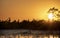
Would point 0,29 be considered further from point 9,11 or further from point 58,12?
point 58,12

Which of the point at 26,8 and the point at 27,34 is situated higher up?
the point at 26,8

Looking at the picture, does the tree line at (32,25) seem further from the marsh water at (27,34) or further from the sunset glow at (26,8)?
the sunset glow at (26,8)

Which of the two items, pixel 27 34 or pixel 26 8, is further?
pixel 26 8

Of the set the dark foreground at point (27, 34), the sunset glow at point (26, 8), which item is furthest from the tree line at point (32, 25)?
the sunset glow at point (26, 8)

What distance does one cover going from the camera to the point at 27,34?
1632 mm

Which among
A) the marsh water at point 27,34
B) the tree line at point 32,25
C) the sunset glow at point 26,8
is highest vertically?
the sunset glow at point 26,8

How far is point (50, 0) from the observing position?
196 centimetres

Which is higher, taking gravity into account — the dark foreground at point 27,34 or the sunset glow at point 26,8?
the sunset glow at point 26,8

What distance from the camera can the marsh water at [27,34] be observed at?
63.9 inches

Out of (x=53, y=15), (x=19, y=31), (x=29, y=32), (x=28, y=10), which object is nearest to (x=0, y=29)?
(x=19, y=31)

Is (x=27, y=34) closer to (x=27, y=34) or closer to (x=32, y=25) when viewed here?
(x=27, y=34)

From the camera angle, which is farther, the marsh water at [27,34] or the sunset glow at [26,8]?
the sunset glow at [26,8]

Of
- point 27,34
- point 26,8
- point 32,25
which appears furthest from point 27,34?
point 26,8

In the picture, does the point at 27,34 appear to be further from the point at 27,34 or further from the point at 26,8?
the point at 26,8
